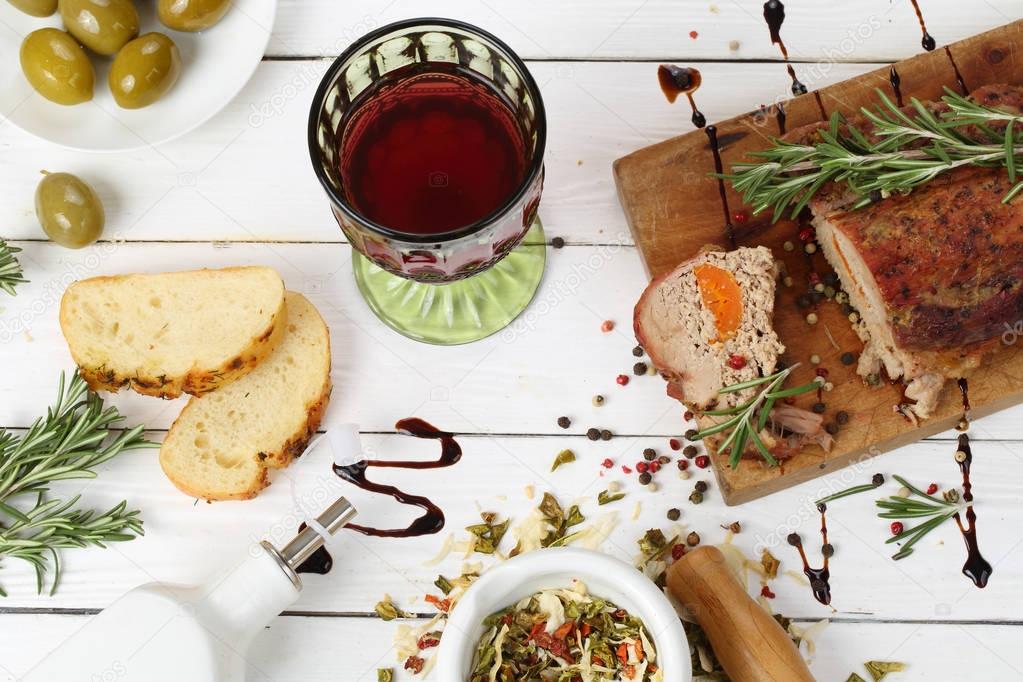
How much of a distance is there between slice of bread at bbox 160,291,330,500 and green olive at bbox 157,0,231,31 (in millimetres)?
668

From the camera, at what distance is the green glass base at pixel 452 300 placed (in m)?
2.18

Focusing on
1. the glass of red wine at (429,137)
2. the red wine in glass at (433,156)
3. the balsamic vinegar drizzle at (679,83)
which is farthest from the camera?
the balsamic vinegar drizzle at (679,83)

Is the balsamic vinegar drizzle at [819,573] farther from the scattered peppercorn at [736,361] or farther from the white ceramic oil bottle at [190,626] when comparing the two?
the white ceramic oil bottle at [190,626]

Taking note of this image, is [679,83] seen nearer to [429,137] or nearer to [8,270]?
[429,137]

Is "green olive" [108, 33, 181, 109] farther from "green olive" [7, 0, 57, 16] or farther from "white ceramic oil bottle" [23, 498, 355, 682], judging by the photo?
"white ceramic oil bottle" [23, 498, 355, 682]

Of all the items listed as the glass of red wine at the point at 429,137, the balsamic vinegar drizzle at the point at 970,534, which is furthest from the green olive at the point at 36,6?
the balsamic vinegar drizzle at the point at 970,534

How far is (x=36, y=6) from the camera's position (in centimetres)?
212

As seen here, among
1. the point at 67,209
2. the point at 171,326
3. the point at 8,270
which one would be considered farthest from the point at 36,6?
the point at 171,326

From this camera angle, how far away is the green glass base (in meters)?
2.18

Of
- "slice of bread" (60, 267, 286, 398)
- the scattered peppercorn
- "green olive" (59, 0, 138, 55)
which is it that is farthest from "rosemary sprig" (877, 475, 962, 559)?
"green olive" (59, 0, 138, 55)

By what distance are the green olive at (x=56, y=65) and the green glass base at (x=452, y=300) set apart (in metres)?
0.73

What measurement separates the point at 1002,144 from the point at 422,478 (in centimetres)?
145

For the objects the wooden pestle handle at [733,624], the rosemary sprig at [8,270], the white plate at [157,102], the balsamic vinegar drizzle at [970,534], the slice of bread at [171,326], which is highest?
the white plate at [157,102]

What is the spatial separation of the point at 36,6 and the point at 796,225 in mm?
1825
